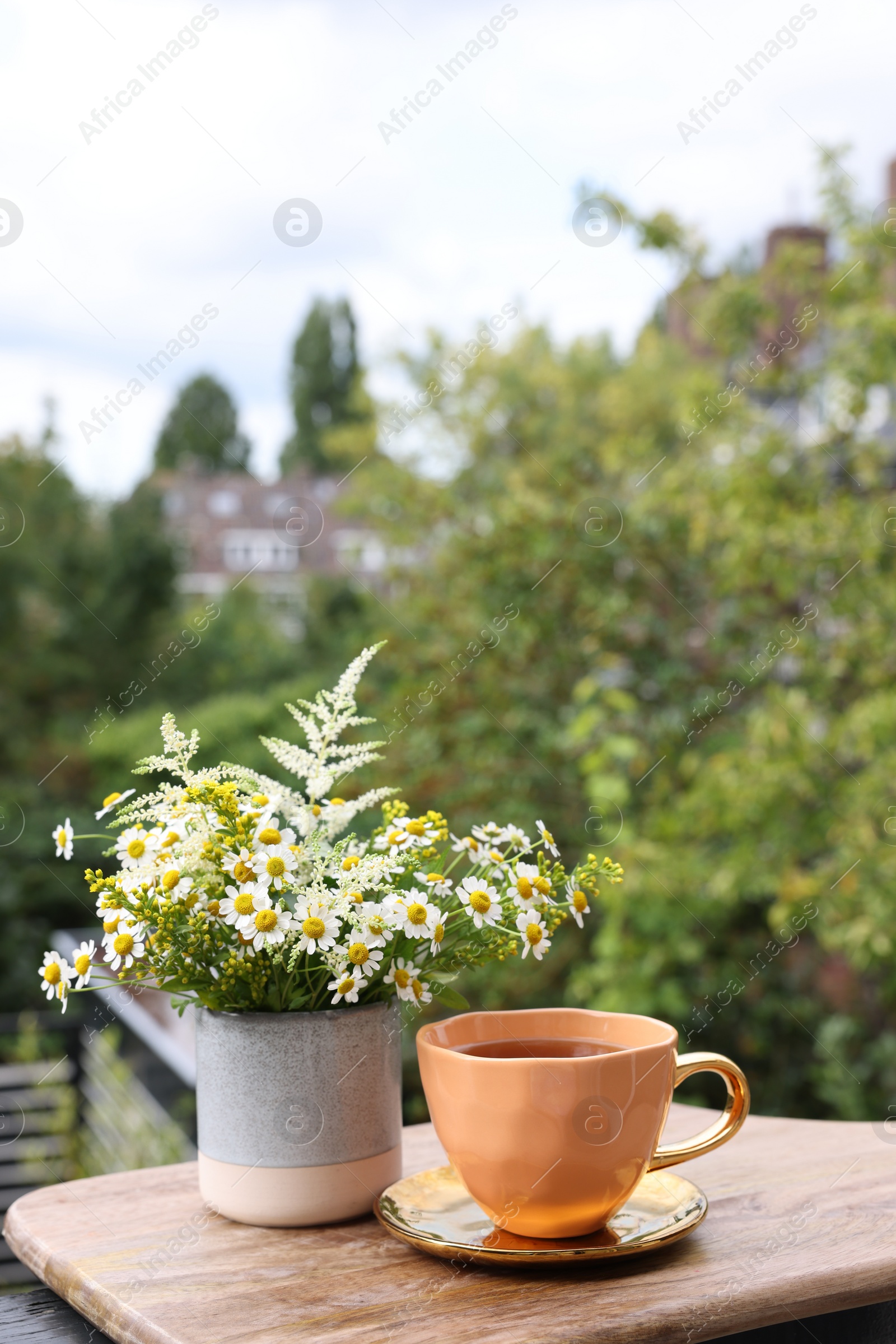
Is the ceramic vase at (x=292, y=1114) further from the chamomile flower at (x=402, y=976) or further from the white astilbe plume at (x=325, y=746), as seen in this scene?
the white astilbe plume at (x=325, y=746)

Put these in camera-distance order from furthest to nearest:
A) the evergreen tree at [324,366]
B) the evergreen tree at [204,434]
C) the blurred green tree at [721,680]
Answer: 1. the evergreen tree at [324,366]
2. the evergreen tree at [204,434]
3. the blurred green tree at [721,680]

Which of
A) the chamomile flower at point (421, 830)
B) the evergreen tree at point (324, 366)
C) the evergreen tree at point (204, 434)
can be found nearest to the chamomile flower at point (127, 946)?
the chamomile flower at point (421, 830)

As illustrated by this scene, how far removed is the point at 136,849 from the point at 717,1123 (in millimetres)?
481

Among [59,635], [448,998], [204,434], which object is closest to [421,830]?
[448,998]

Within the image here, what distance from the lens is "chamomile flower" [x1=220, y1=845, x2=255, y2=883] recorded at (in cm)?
81

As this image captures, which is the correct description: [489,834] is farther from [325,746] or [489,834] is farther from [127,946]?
[127,946]

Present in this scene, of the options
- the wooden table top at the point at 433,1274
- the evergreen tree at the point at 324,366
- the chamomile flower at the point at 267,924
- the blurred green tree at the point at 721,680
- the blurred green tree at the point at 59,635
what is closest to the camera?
the wooden table top at the point at 433,1274

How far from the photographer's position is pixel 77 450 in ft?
25.3

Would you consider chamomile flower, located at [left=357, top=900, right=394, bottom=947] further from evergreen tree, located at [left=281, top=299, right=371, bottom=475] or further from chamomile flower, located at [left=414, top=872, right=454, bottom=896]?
evergreen tree, located at [left=281, top=299, right=371, bottom=475]

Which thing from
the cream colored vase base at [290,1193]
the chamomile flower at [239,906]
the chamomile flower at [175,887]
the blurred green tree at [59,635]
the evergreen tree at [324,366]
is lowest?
the cream colored vase base at [290,1193]

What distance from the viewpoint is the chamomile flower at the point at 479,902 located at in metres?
0.85

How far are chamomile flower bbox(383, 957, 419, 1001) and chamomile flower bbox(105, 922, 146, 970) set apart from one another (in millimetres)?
177

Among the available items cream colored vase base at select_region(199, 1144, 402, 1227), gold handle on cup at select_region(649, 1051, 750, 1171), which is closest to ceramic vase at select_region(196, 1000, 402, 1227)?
cream colored vase base at select_region(199, 1144, 402, 1227)

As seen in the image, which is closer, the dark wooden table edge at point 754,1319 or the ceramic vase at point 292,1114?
the dark wooden table edge at point 754,1319
